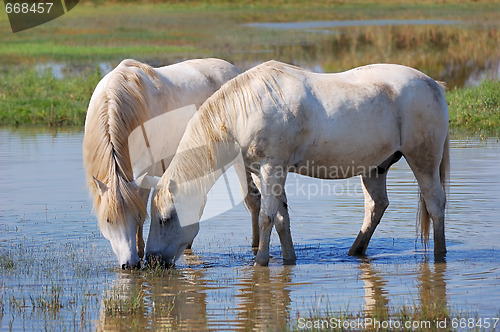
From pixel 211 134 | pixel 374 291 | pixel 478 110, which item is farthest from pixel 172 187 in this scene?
pixel 478 110

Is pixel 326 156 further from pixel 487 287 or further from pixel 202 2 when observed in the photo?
pixel 202 2

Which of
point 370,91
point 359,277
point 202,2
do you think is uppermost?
point 370,91

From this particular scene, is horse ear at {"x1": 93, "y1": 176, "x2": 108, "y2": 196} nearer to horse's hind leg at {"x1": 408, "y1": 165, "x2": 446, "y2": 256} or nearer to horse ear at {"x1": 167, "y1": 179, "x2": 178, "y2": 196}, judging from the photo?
horse ear at {"x1": 167, "y1": 179, "x2": 178, "y2": 196}

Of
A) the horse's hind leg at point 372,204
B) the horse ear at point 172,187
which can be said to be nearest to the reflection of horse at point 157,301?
the horse ear at point 172,187

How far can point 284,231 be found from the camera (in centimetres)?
788

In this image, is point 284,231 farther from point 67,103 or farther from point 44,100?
point 44,100

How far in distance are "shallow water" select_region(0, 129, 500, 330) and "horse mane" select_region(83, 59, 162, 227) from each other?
2.15 ft

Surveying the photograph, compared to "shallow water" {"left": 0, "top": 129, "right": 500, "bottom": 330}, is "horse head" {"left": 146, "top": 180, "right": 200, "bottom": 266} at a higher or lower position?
higher

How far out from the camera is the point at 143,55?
2969cm

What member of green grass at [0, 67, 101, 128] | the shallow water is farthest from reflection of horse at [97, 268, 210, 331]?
green grass at [0, 67, 101, 128]

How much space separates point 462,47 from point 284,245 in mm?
23626

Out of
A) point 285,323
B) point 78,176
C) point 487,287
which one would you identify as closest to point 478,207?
point 487,287

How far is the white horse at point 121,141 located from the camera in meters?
7.04

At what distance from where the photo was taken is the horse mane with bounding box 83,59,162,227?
702 cm
